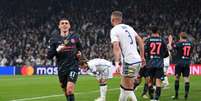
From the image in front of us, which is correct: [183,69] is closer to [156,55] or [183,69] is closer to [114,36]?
[156,55]

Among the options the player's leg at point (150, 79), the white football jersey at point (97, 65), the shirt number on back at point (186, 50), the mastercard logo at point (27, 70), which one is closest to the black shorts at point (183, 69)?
the shirt number on back at point (186, 50)

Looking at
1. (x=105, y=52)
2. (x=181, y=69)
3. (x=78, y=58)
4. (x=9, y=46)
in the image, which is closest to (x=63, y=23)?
(x=78, y=58)

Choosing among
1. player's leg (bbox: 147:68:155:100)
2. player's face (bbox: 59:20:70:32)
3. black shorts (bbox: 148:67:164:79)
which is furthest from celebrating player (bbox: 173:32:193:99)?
player's face (bbox: 59:20:70:32)

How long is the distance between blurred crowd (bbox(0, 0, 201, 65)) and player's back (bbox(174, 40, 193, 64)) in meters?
22.6

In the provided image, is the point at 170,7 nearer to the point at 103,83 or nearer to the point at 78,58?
the point at 103,83

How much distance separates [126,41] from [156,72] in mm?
5051

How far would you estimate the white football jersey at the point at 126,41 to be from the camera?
1278cm

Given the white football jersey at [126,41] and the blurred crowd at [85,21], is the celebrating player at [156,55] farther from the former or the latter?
the blurred crowd at [85,21]

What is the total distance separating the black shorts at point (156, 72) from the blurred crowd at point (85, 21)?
24482 millimetres

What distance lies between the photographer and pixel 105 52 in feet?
146

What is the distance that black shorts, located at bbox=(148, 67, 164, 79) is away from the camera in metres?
17.5

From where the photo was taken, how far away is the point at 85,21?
5003 cm

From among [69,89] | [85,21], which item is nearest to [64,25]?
[69,89]

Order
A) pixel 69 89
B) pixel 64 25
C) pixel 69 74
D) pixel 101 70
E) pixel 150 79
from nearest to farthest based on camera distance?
pixel 69 89 < pixel 64 25 < pixel 69 74 < pixel 150 79 < pixel 101 70
